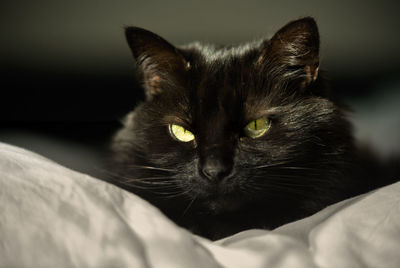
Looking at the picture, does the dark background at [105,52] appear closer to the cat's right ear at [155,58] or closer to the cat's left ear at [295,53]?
the cat's right ear at [155,58]

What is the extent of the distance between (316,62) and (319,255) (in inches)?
28.0

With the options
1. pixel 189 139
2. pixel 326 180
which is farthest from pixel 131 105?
pixel 326 180

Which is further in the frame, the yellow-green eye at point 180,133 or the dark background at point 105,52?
the dark background at point 105,52

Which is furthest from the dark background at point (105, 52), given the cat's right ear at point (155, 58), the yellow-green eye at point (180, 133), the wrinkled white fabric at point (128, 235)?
the wrinkled white fabric at point (128, 235)

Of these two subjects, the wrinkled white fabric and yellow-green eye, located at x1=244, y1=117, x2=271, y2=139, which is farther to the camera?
yellow-green eye, located at x1=244, y1=117, x2=271, y2=139

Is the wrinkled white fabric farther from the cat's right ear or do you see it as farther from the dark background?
the dark background

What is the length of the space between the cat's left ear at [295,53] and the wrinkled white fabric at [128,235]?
1.82 feet

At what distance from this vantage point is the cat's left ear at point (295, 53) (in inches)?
45.5

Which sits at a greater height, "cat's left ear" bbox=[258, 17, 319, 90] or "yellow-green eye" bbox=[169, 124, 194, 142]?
"cat's left ear" bbox=[258, 17, 319, 90]

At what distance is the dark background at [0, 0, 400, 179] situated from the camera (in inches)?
59.7

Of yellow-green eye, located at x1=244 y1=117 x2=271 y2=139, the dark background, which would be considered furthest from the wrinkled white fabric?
the dark background

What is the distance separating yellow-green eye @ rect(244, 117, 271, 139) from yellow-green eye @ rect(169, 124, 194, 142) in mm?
173

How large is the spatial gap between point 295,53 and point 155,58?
0.46 metres

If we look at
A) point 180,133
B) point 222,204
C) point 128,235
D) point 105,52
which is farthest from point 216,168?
point 105,52
